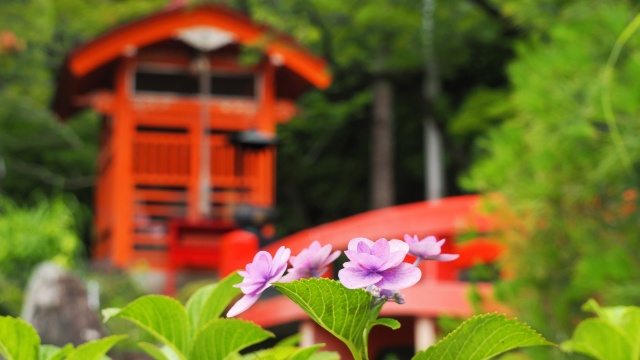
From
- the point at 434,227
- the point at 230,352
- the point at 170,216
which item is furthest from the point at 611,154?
the point at 170,216

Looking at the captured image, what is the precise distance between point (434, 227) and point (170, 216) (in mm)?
6039

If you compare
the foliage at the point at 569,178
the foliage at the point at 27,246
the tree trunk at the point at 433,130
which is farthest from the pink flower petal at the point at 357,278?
the tree trunk at the point at 433,130

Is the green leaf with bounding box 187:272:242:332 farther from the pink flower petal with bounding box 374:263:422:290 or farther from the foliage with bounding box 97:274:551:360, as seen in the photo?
the pink flower petal with bounding box 374:263:422:290

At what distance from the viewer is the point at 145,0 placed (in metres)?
15.8

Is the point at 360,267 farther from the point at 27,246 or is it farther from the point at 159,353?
the point at 27,246

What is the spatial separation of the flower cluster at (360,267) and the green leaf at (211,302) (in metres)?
0.17

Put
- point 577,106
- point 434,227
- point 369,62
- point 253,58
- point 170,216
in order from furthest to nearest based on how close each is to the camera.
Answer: point 369,62, point 170,216, point 253,58, point 434,227, point 577,106

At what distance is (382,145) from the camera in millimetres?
13969

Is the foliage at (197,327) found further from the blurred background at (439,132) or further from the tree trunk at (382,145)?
the tree trunk at (382,145)

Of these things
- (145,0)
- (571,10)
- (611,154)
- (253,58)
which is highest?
(145,0)

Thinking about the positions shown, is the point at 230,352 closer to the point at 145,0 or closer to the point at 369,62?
the point at 369,62

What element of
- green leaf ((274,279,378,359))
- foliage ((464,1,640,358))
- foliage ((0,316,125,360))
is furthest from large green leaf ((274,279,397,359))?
foliage ((464,1,640,358))

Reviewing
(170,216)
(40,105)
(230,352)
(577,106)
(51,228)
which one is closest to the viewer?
(230,352)

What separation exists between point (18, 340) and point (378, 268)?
47 centimetres
